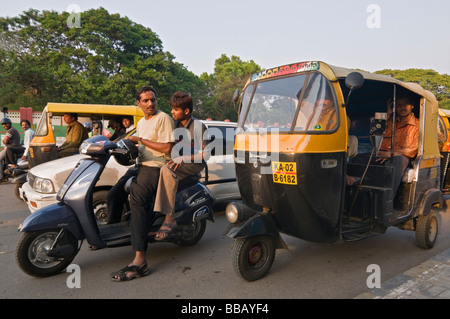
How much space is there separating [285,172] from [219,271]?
1.35 m

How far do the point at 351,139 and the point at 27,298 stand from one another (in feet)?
12.2

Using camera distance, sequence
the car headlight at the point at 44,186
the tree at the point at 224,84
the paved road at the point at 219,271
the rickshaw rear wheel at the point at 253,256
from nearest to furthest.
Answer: the paved road at the point at 219,271 → the rickshaw rear wheel at the point at 253,256 → the car headlight at the point at 44,186 → the tree at the point at 224,84

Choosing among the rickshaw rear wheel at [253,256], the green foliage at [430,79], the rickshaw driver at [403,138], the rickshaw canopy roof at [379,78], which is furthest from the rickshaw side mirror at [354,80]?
the green foliage at [430,79]

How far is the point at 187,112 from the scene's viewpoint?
3863 millimetres

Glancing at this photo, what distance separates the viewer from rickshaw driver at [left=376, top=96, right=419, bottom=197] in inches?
171

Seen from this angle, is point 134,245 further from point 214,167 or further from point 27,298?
point 214,167

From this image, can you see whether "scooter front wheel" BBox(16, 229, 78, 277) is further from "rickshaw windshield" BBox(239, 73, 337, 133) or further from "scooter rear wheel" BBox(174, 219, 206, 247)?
"rickshaw windshield" BBox(239, 73, 337, 133)

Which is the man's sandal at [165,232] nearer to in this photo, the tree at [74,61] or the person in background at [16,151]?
the person in background at [16,151]

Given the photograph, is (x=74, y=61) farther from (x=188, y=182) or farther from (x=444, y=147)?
(x=444, y=147)

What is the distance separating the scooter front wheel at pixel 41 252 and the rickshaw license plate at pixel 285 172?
224cm

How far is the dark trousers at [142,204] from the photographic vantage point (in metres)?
3.47

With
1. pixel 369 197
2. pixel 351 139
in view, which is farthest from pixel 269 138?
pixel 369 197

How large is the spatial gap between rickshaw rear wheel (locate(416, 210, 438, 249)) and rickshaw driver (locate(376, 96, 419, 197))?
58 centimetres
